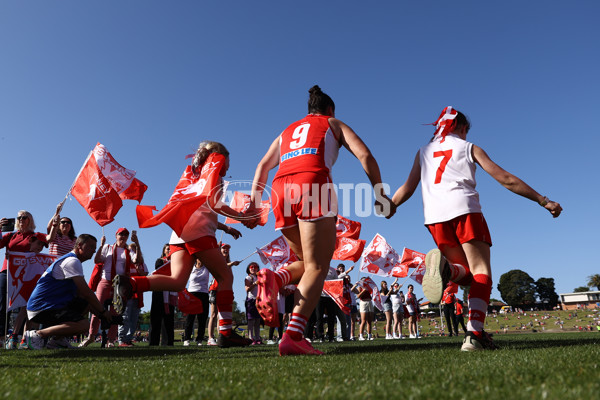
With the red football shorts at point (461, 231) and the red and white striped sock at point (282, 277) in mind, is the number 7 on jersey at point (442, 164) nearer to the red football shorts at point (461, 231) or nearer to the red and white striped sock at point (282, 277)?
the red football shorts at point (461, 231)

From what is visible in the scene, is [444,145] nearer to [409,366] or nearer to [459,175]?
[459,175]

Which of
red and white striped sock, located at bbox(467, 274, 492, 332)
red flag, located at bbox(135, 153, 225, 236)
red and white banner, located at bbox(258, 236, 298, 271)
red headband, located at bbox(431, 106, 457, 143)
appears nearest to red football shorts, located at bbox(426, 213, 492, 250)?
red and white striped sock, located at bbox(467, 274, 492, 332)

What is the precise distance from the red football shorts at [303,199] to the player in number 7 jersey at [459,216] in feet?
3.45

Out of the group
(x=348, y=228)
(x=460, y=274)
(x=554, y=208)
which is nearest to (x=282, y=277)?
(x=460, y=274)

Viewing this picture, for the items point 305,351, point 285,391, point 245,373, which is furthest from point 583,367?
point 305,351

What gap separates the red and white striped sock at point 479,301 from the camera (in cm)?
403

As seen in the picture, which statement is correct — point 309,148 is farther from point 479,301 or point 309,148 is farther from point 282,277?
point 479,301

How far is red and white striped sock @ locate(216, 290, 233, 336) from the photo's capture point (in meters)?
5.38

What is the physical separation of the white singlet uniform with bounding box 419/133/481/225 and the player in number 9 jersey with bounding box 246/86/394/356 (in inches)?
17.5

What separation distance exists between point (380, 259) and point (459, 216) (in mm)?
15880

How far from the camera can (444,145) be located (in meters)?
4.59

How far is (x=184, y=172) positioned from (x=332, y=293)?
21.5ft

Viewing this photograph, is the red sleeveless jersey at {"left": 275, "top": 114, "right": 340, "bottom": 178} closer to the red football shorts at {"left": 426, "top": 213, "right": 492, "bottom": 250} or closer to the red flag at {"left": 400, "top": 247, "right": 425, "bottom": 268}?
the red football shorts at {"left": 426, "top": 213, "right": 492, "bottom": 250}

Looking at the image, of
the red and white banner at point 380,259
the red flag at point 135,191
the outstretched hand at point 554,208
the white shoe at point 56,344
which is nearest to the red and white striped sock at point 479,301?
the outstretched hand at point 554,208
